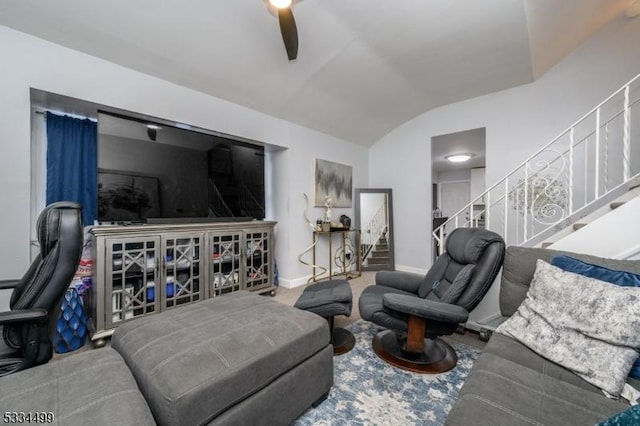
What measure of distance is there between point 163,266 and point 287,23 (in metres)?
2.30

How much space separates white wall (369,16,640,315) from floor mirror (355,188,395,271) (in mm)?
174

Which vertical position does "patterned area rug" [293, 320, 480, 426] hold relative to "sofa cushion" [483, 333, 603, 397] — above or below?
below

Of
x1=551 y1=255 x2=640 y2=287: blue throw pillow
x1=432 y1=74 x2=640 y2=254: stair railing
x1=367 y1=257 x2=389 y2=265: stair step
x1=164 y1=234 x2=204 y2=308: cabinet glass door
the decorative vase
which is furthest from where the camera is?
x1=367 y1=257 x2=389 y2=265: stair step

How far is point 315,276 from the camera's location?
411 cm

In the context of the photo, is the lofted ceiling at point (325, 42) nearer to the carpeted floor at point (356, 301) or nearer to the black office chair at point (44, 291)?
the black office chair at point (44, 291)

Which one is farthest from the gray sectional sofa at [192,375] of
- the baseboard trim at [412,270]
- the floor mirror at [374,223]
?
the floor mirror at [374,223]

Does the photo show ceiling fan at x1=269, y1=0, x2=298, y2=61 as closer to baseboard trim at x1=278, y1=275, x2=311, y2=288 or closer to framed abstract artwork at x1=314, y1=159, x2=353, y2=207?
framed abstract artwork at x1=314, y1=159, x2=353, y2=207

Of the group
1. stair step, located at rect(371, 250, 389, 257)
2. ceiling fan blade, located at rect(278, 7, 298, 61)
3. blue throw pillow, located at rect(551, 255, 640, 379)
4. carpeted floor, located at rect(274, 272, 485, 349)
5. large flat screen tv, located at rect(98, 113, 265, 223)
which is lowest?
carpeted floor, located at rect(274, 272, 485, 349)

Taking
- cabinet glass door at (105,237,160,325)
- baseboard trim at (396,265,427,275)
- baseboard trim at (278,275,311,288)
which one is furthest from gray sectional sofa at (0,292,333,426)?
baseboard trim at (396,265,427,275)

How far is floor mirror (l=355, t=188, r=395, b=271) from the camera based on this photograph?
4.94 meters

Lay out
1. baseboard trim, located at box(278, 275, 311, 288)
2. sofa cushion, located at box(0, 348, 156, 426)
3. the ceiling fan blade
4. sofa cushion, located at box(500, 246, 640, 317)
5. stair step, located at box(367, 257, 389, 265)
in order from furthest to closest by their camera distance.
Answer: stair step, located at box(367, 257, 389, 265), baseboard trim, located at box(278, 275, 311, 288), the ceiling fan blade, sofa cushion, located at box(500, 246, 640, 317), sofa cushion, located at box(0, 348, 156, 426)

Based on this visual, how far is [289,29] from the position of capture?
192cm

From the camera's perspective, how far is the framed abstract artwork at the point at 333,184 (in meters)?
4.21

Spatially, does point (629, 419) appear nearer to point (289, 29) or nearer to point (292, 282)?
point (289, 29)
